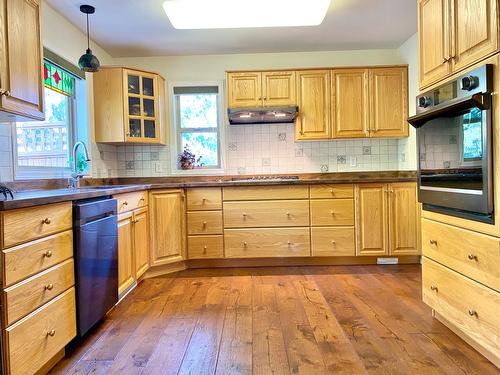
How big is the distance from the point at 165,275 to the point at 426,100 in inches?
97.3

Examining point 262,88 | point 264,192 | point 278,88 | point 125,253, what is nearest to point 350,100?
point 278,88

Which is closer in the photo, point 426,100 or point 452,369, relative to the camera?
point 452,369

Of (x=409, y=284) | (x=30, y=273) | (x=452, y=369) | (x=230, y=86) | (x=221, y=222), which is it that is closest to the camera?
(x=30, y=273)

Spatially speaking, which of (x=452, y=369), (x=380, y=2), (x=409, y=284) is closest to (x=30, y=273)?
(x=452, y=369)

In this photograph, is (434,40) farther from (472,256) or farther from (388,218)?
(388,218)

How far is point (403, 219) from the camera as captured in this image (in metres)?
3.17

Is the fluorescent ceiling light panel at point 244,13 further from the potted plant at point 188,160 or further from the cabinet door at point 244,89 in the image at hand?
the potted plant at point 188,160

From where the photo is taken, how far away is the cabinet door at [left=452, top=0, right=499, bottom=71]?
1411mm

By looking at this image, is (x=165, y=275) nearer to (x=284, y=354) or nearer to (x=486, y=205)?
(x=284, y=354)

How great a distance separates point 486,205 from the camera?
1456 mm

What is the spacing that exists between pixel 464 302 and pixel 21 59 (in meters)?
2.54

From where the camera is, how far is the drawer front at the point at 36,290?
1.27 m

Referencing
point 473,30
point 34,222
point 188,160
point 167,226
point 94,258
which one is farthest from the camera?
point 188,160

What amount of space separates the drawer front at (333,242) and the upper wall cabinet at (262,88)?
135 cm
